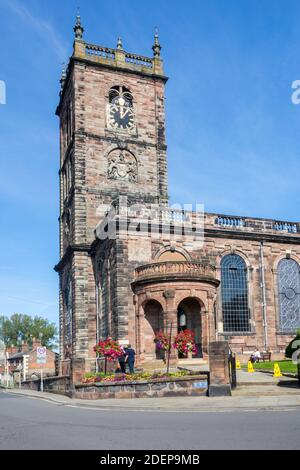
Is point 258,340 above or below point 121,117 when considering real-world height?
below

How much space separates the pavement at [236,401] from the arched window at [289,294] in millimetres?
17119

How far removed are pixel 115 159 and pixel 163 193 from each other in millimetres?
4686

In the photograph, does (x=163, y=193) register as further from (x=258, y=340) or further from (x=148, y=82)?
(x=258, y=340)

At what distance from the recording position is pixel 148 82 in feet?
156

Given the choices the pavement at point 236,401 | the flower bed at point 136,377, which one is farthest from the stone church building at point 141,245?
the pavement at point 236,401

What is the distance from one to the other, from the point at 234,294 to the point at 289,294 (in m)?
4.67

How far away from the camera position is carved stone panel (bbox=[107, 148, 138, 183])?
43.7 meters

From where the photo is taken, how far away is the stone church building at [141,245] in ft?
107

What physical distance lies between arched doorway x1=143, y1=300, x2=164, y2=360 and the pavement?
396 inches

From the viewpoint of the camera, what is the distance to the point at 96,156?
43.4m

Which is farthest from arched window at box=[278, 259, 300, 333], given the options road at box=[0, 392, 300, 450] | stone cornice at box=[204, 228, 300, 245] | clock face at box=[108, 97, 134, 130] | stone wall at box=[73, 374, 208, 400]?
road at box=[0, 392, 300, 450]

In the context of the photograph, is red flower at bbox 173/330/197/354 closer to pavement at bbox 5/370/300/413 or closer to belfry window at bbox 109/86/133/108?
pavement at bbox 5/370/300/413
